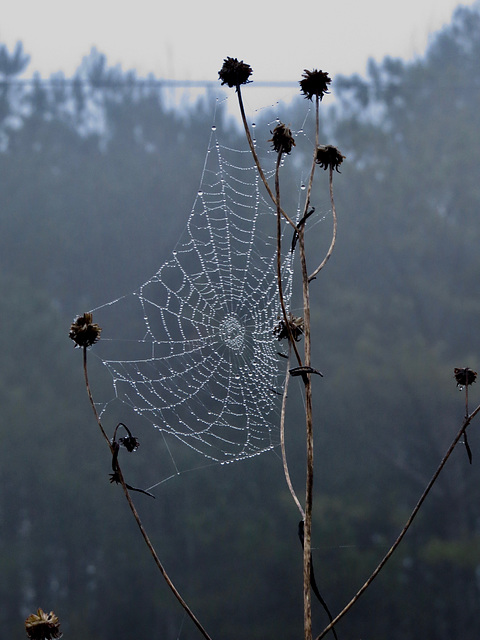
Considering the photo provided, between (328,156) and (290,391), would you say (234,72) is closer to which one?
(328,156)

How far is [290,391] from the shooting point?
595 inches

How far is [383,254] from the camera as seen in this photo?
22.2 meters

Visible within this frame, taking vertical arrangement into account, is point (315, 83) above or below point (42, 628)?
above

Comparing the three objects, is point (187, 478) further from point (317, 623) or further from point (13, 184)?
point (13, 184)

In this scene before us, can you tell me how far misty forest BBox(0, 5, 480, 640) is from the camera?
17406 mm

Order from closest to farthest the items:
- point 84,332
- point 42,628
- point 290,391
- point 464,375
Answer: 1. point 42,628
2. point 84,332
3. point 464,375
4. point 290,391

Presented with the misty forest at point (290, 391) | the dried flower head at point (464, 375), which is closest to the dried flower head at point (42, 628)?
the dried flower head at point (464, 375)

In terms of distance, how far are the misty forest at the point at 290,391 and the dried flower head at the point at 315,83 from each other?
1448cm

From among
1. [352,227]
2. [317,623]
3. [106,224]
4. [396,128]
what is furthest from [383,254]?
[317,623]

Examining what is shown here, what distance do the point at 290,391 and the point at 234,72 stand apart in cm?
1432

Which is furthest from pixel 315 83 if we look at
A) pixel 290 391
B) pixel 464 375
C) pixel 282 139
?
pixel 290 391

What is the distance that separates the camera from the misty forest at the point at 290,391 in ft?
57.1

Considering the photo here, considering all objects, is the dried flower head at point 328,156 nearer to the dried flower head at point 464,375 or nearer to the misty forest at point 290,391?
the dried flower head at point 464,375

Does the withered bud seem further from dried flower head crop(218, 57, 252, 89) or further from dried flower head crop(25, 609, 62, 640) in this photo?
dried flower head crop(218, 57, 252, 89)
